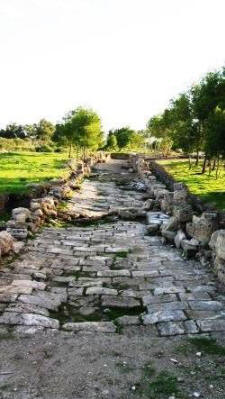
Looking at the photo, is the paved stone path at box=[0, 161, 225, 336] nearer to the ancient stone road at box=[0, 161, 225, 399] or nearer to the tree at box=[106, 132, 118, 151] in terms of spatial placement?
the ancient stone road at box=[0, 161, 225, 399]

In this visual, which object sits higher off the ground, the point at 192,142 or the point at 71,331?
the point at 192,142

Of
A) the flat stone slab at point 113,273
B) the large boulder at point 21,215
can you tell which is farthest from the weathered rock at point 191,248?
the large boulder at point 21,215


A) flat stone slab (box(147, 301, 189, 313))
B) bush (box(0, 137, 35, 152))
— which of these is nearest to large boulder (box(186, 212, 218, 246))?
flat stone slab (box(147, 301, 189, 313))

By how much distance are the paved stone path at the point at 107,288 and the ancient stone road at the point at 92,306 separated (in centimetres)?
2

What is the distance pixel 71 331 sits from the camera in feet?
24.0

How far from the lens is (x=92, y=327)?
7.48 m

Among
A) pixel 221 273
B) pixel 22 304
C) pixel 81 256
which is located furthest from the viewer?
pixel 81 256

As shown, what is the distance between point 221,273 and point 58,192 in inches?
488

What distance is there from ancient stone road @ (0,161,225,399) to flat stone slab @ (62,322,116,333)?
16 mm

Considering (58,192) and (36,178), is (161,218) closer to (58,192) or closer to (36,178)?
(58,192)

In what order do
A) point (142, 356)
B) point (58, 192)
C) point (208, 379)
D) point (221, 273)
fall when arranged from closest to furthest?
point (208, 379)
point (142, 356)
point (221, 273)
point (58, 192)

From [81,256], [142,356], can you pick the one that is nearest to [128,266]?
[81,256]

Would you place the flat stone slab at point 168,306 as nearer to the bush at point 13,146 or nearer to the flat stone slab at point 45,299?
the flat stone slab at point 45,299

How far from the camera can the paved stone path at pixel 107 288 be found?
25.1 ft
